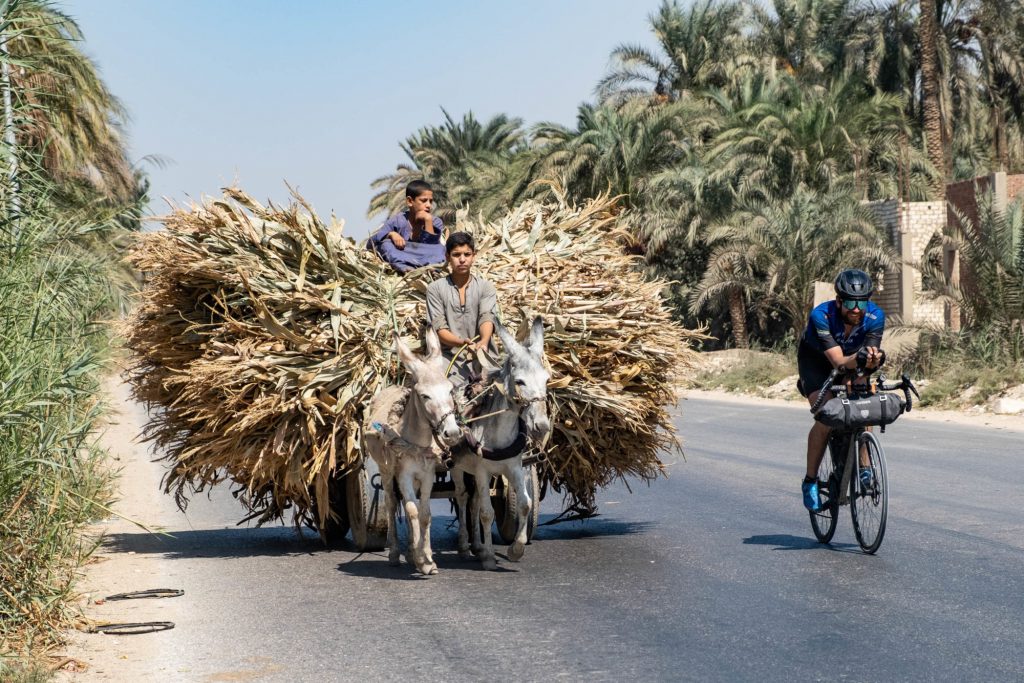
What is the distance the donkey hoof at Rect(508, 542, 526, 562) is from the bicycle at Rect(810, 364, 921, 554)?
2.21m

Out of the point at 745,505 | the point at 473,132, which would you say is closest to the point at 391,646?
the point at 745,505

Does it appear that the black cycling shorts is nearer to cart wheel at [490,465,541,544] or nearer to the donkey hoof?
cart wheel at [490,465,541,544]

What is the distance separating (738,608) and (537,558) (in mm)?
2286

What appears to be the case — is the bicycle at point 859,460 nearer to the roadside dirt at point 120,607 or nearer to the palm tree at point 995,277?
the roadside dirt at point 120,607

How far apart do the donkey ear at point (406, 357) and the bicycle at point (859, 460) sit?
2.82 meters

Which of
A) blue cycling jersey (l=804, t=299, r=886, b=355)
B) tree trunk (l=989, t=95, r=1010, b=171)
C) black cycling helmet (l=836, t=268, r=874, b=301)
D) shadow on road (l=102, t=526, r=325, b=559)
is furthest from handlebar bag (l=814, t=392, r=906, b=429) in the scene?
tree trunk (l=989, t=95, r=1010, b=171)

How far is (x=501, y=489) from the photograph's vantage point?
979cm

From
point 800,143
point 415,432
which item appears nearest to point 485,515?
point 415,432

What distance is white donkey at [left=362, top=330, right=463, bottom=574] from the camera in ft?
27.0

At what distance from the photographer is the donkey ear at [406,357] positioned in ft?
27.6

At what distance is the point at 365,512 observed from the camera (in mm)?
9812

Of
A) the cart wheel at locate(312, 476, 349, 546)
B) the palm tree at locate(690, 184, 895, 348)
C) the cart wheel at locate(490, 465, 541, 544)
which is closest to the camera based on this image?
the cart wheel at locate(490, 465, 541, 544)

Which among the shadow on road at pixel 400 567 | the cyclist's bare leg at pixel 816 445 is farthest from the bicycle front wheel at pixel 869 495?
the shadow on road at pixel 400 567

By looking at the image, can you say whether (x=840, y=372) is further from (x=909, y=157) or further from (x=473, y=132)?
(x=473, y=132)
